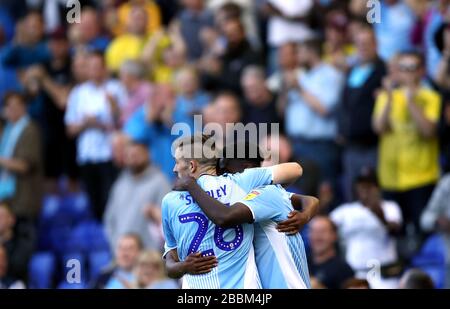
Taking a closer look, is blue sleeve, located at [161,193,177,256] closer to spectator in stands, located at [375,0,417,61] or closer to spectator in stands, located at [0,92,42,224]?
spectator in stands, located at [375,0,417,61]

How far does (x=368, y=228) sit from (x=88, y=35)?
5.88m

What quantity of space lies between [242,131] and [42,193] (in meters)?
3.49

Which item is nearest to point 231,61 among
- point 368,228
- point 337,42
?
point 337,42

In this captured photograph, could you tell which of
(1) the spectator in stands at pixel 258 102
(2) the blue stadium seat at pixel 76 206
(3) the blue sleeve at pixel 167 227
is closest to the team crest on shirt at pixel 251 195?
(3) the blue sleeve at pixel 167 227

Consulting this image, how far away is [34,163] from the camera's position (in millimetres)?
15562

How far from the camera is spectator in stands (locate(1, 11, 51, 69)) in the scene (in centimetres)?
1720

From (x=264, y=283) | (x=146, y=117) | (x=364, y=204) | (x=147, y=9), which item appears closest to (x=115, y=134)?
(x=146, y=117)

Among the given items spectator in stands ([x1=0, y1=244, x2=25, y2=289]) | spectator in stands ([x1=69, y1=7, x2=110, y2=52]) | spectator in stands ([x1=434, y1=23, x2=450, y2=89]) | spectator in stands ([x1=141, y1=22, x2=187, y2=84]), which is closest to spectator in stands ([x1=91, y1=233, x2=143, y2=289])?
spectator in stands ([x1=0, y1=244, x2=25, y2=289])

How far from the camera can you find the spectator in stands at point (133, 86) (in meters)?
15.5

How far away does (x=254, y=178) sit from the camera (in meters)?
8.15

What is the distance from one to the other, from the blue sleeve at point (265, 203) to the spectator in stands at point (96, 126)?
7.56 meters

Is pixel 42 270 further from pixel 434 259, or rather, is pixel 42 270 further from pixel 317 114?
pixel 434 259
